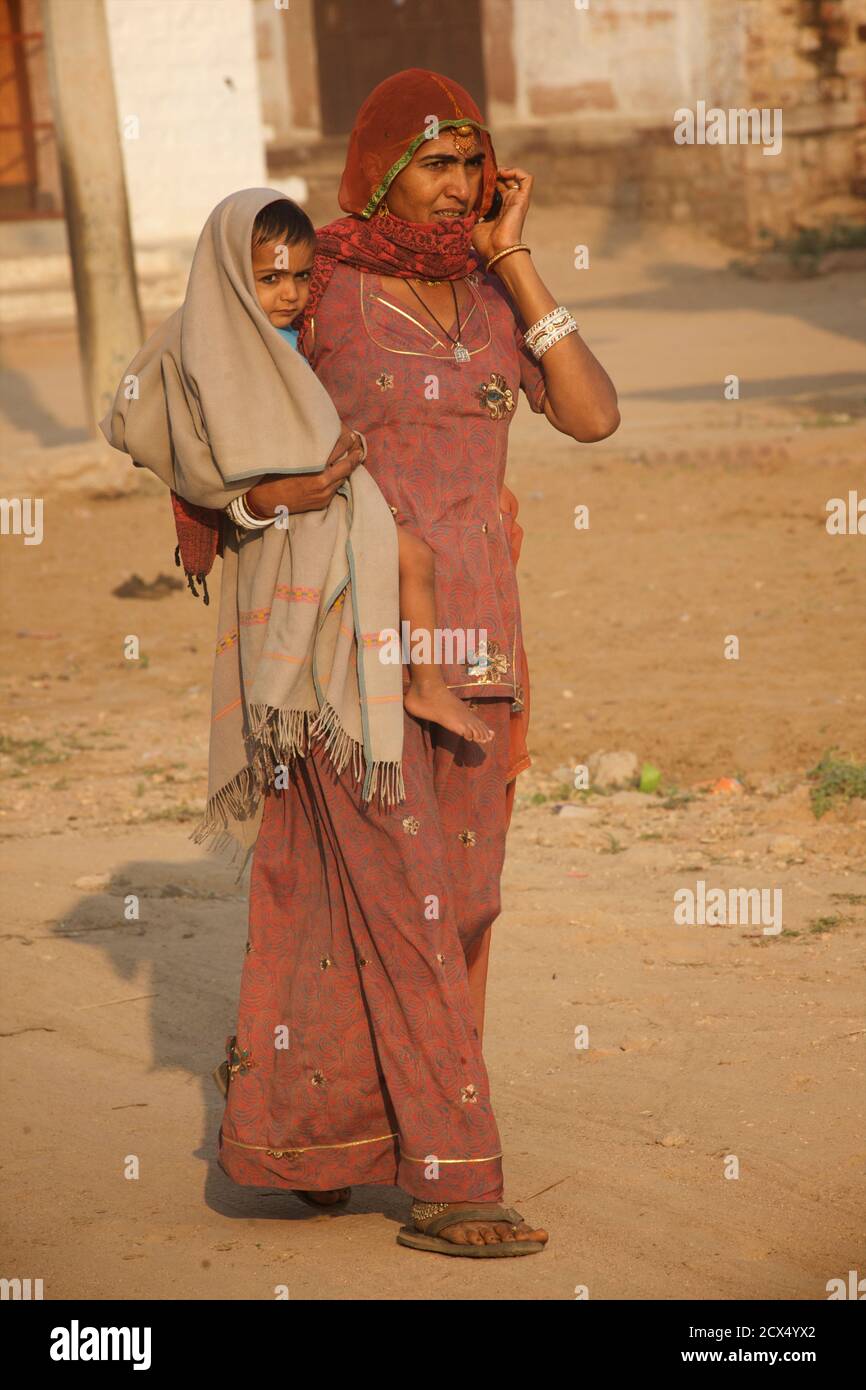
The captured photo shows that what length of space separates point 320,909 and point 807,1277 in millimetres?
1006

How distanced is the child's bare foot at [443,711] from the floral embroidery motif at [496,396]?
0.49 metres

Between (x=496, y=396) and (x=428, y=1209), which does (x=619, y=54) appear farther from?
(x=428, y=1209)

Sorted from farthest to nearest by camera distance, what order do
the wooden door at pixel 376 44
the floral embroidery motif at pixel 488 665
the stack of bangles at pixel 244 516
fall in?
the wooden door at pixel 376 44 → the floral embroidery motif at pixel 488 665 → the stack of bangles at pixel 244 516

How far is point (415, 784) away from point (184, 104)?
14.9 meters

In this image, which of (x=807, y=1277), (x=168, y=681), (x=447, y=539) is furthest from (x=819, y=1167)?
(x=168, y=681)

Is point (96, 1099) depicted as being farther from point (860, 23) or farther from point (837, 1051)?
point (860, 23)

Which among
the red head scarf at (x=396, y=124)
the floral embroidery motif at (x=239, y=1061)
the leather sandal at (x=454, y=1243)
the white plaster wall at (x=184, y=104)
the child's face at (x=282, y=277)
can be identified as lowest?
the leather sandal at (x=454, y=1243)

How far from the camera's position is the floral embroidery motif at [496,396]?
3.08m

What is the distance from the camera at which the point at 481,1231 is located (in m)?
2.99

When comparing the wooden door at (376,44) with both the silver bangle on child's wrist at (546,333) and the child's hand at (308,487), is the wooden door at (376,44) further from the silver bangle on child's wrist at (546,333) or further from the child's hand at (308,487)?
the child's hand at (308,487)

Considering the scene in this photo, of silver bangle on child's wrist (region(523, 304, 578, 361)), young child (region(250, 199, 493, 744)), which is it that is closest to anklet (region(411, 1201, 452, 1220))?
young child (region(250, 199, 493, 744))

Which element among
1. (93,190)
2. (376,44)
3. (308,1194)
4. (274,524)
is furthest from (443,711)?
(376,44)

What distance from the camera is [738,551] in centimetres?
846

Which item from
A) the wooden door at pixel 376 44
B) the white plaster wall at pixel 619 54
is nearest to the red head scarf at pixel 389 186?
the white plaster wall at pixel 619 54
